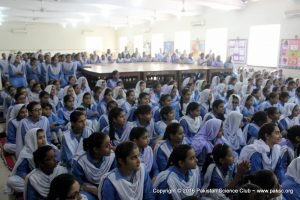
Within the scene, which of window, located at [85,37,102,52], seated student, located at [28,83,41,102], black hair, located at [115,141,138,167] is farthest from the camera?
window, located at [85,37,102,52]

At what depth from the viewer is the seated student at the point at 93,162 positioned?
236 centimetres

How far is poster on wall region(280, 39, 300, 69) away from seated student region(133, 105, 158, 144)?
772 centimetres

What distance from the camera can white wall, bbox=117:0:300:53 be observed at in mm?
9758

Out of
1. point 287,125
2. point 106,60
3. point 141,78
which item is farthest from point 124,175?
point 106,60

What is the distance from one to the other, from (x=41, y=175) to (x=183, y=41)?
47.0 feet

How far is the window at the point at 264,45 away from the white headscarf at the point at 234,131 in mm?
7601

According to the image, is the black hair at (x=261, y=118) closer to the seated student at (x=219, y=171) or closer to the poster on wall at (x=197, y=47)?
the seated student at (x=219, y=171)

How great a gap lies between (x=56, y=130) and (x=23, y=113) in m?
0.54

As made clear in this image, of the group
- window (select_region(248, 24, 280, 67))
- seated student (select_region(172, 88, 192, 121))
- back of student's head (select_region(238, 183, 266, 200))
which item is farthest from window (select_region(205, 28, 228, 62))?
back of student's head (select_region(238, 183, 266, 200))

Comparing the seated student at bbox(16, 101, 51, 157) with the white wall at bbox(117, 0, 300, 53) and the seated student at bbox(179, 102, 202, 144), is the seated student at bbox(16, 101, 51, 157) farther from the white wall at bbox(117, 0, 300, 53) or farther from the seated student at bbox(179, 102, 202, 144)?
the white wall at bbox(117, 0, 300, 53)

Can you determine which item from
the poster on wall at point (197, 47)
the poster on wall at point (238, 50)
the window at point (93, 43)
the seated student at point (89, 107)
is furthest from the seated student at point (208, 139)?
the window at point (93, 43)

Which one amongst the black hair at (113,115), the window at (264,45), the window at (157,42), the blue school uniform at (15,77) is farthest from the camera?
the window at (157,42)

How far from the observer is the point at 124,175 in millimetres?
2125

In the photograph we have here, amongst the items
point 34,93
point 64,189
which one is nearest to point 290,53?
point 34,93
